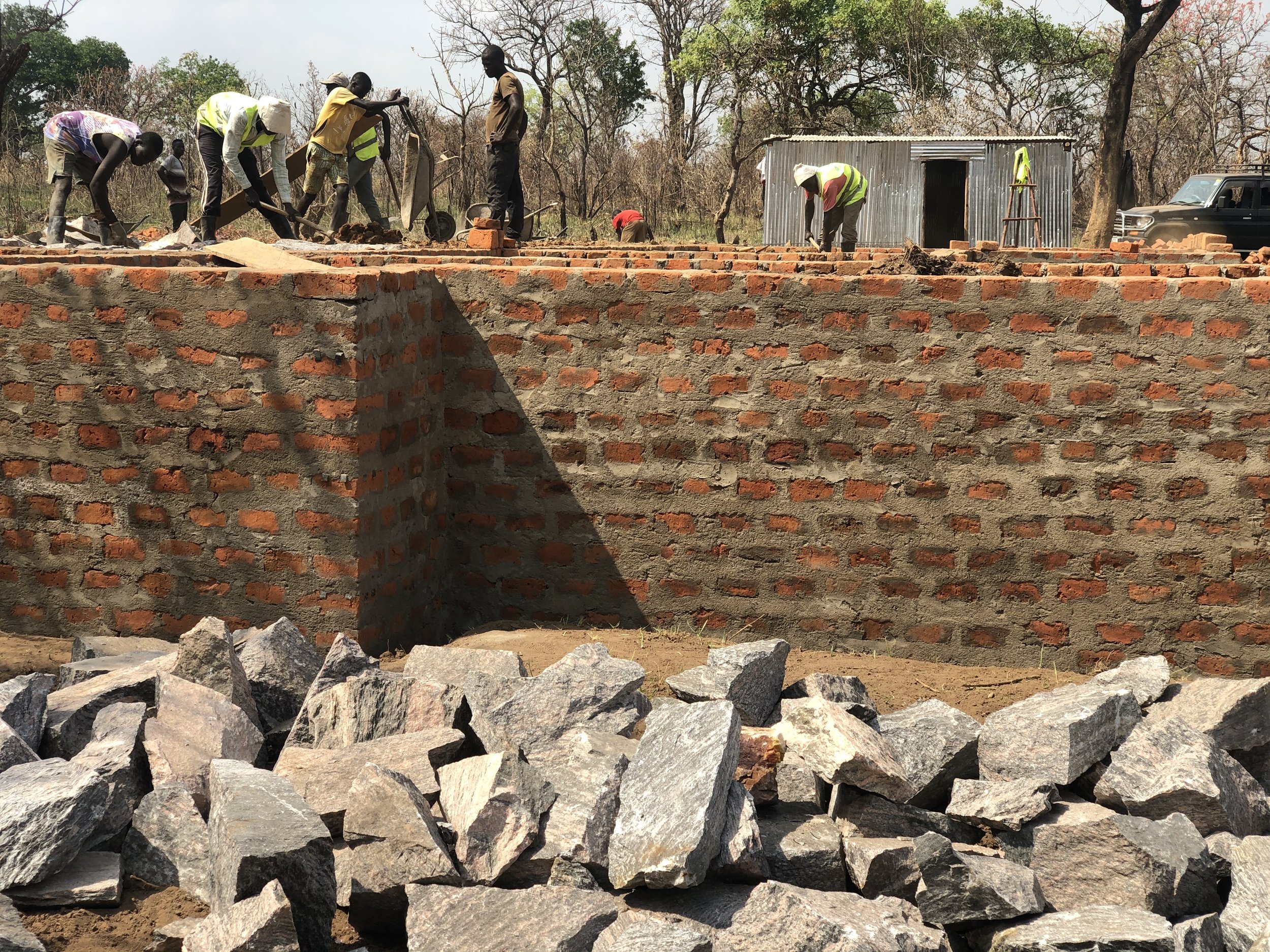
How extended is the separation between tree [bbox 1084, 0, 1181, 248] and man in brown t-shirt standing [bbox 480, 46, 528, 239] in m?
10.7

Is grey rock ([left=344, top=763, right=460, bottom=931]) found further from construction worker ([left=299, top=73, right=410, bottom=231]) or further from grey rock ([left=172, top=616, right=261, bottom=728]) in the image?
construction worker ([left=299, top=73, right=410, bottom=231])

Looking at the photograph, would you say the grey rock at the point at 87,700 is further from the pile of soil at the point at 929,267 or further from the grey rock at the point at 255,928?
the pile of soil at the point at 929,267

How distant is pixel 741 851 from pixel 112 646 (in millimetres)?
2748

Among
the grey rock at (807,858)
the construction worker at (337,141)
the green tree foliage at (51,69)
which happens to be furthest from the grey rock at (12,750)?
the green tree foliage at (51,69)

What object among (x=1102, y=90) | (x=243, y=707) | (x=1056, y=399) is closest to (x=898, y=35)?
(x=1102, y=90)

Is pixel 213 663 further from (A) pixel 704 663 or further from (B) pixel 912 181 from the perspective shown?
(B) pixel 912 181

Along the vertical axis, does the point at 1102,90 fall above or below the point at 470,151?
above

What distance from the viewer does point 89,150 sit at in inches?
392

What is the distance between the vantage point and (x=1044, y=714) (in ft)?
11.1

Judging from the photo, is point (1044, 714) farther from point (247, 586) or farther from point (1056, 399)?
point (247, 586)

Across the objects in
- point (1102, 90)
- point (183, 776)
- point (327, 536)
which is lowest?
point (183, 776)

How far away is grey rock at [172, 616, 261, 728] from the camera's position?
3.60 metres

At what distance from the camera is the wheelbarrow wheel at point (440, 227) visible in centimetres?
1181

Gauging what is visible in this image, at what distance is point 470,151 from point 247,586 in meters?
19.4
